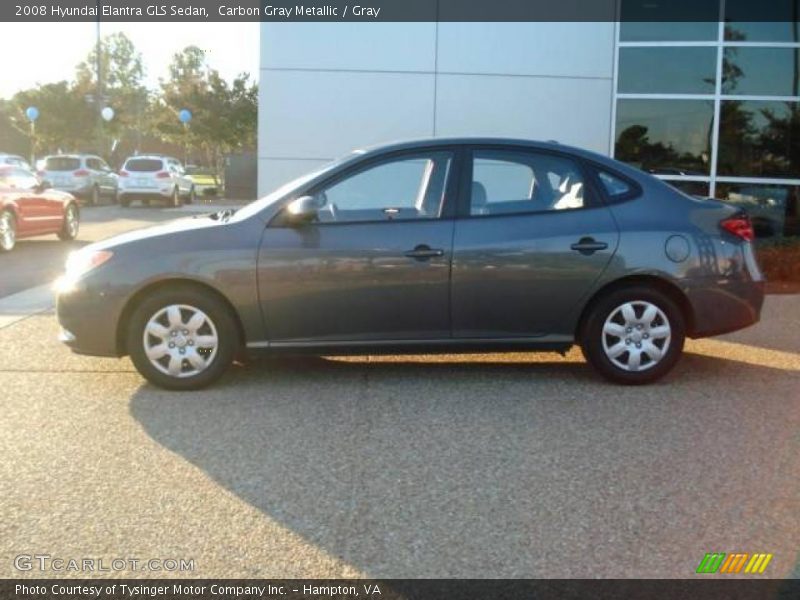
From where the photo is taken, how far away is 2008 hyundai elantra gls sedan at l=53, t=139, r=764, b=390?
576 cm

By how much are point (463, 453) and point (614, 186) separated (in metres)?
2.43

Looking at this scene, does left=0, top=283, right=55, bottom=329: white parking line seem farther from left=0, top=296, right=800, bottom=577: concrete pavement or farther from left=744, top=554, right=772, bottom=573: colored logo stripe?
left=744, top=554, right=772, bottom=573: colored logo stripe

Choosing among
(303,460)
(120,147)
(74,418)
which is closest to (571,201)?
(303,460)

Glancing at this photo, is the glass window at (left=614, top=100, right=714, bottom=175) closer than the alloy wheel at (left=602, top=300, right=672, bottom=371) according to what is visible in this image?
No

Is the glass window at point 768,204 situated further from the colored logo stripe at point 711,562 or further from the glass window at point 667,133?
the colored logo stripe at point 711,562

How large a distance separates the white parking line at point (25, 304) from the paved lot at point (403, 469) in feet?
6.47

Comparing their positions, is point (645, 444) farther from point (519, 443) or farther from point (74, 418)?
point (74, 418)

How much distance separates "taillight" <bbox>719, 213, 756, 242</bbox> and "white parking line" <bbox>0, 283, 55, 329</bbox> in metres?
6.02

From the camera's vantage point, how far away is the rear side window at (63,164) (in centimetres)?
2856

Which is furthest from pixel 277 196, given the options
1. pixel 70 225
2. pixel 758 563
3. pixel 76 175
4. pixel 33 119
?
pixel 33 119

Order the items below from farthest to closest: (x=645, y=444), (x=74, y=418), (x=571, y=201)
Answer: (x=571, y=201) < (x=74, y=418) < (x=645, y=444)

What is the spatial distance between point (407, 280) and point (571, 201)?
1.27 m

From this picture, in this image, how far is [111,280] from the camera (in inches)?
225
